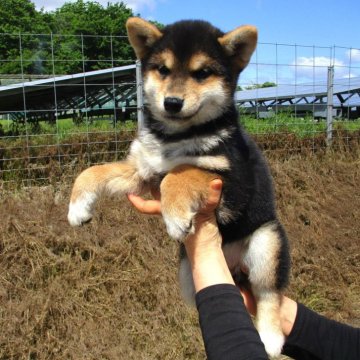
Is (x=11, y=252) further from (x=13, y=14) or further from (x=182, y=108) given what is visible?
(x=13, y=14)

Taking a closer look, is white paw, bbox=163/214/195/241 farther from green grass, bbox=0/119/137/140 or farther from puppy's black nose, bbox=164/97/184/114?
green grass, bbox=0/119/137/140

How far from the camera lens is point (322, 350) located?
270cm

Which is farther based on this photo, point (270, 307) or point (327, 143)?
point (327, 143)

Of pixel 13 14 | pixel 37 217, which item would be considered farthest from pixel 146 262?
pixel 13 14

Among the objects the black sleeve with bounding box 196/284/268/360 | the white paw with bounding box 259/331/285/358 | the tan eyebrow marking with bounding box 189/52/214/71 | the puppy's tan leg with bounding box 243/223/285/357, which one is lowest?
the white paw with bounding box 259/331/285/358

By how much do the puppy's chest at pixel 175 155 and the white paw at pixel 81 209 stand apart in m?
0.36

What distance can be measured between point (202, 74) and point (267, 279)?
1.31 metres

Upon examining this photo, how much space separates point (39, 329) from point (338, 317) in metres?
3.82

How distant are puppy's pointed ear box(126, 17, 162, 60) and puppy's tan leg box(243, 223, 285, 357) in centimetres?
135

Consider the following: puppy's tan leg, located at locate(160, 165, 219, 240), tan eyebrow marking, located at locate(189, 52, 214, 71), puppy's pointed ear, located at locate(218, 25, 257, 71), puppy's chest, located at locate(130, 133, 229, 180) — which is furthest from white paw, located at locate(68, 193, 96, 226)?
puppy's pointed ear, located at locate(218, 25, 257, 71)

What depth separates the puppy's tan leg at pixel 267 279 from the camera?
110 inches

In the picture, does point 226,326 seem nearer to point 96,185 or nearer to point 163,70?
point 96,185

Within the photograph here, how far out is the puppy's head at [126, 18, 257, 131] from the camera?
8.55 feet

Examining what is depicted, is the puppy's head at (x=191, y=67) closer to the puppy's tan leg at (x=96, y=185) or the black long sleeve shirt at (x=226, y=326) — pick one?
the puppy's tan leg at (x=96, y=185)
